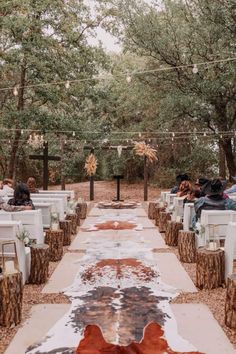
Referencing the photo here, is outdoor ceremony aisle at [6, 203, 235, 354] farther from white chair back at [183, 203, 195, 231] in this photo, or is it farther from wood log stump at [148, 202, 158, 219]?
wood log stump at [148, 202, 158, 219]

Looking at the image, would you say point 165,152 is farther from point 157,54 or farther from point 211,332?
point 211,332

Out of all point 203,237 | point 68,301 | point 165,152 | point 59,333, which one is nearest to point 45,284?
point 68,301

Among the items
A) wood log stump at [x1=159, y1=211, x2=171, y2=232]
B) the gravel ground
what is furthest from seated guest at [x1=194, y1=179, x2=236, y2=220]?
wood log stump at [x1=159, y1=211, x2=171, y2=232]

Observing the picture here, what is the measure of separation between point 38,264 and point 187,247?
272 centimetres

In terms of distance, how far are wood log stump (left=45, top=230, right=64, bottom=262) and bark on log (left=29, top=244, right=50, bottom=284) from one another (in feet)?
4.88

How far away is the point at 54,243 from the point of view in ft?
25.1

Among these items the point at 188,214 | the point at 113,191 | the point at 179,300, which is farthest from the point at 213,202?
the point at 113,191

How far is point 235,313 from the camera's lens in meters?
4.31

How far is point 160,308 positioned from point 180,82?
42.9ft

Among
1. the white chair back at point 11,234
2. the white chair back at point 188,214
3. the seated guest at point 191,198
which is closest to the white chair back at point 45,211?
the white chair back at point 188,214

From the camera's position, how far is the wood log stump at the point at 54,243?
7625 mm

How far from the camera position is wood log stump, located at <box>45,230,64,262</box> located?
762 cm

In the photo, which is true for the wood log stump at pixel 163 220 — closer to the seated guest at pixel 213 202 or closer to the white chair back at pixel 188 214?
the white chair back at pixel 188 214

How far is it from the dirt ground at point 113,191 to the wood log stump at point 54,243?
1298 centimetres
